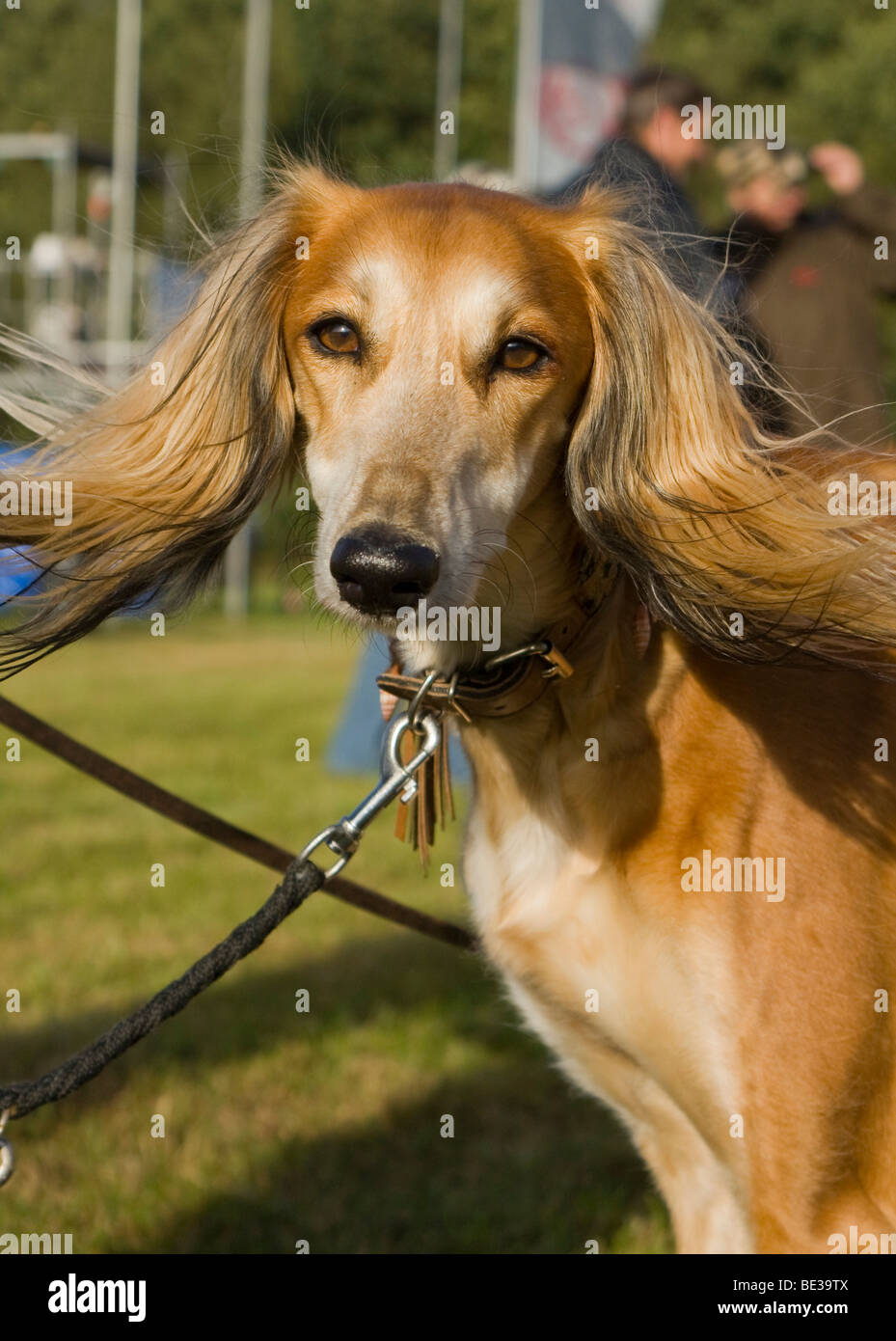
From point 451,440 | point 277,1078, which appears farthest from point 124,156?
point 451,440

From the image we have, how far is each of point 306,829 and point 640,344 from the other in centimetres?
475

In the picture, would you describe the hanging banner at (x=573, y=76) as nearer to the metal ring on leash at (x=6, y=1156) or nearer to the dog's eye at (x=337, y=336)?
the dog's eye at (x=337, y=336)

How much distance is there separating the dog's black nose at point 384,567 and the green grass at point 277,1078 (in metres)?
0.45

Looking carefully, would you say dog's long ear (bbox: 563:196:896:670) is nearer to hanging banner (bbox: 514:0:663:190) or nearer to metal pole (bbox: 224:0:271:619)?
hanging banner (bbox: 514:0:663:190)

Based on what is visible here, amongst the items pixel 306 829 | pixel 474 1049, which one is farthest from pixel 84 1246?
pixel 306 829

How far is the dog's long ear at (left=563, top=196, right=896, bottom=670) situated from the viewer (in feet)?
7.45

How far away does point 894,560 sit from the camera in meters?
2.30

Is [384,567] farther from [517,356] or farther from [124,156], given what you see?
[124,156]

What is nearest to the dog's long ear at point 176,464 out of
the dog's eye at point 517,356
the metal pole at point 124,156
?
the dog's eye at point 517,356

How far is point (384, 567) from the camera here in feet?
6.64

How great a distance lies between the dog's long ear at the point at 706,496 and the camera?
227 centimetres

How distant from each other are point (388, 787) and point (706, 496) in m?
0.70

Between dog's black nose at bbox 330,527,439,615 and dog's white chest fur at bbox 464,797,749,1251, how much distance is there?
67cm

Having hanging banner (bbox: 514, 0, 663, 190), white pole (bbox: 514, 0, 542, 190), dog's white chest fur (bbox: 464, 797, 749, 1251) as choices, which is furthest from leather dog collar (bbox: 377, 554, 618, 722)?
white pole (bbox: 514, 0, 542, 190)
